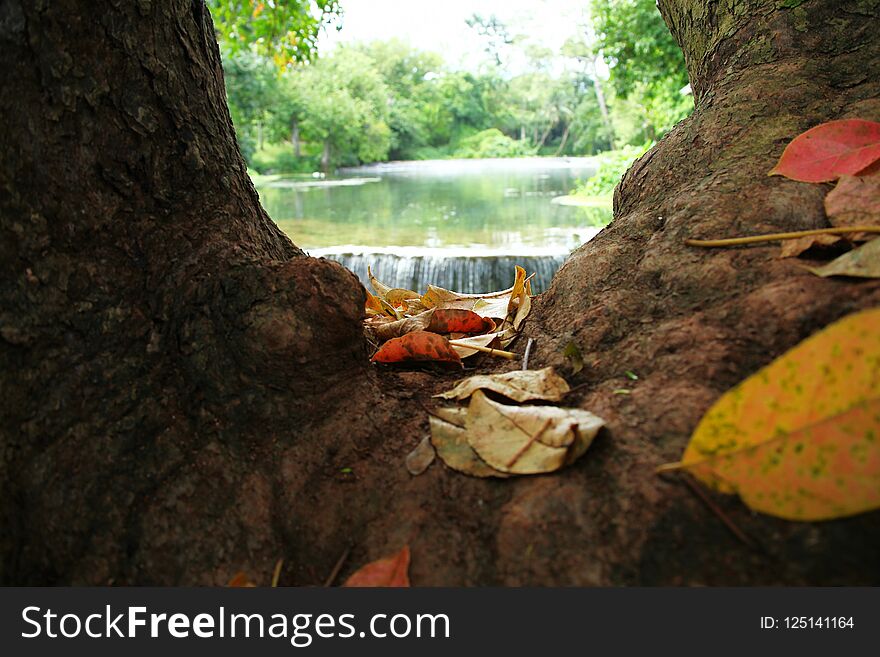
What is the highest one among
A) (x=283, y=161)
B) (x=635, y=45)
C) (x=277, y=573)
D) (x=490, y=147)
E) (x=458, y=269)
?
(x=490, y=147)

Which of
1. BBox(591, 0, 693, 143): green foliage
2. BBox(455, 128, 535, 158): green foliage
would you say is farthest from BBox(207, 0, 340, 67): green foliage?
BBox(455, 128, 535, 158): green foliage

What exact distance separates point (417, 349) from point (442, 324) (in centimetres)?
16

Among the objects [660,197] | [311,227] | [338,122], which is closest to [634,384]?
[660,197]

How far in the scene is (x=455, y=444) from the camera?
2.66 ft

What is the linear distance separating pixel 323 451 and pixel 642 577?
0.43 metres

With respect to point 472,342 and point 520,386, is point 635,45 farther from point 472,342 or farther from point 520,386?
point 520,386

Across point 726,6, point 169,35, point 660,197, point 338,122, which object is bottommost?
point 660,197

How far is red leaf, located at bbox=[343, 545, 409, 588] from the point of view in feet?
2.23

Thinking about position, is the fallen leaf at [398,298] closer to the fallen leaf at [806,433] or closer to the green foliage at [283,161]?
the fallen leaf at [806,433]

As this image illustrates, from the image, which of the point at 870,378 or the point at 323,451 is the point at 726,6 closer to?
the point at 870,378

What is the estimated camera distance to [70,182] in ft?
2.61

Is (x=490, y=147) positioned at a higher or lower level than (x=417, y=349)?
higher

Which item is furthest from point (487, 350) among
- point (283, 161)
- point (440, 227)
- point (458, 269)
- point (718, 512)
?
point (283, 161)

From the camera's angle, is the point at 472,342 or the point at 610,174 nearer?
the point at 472,342
